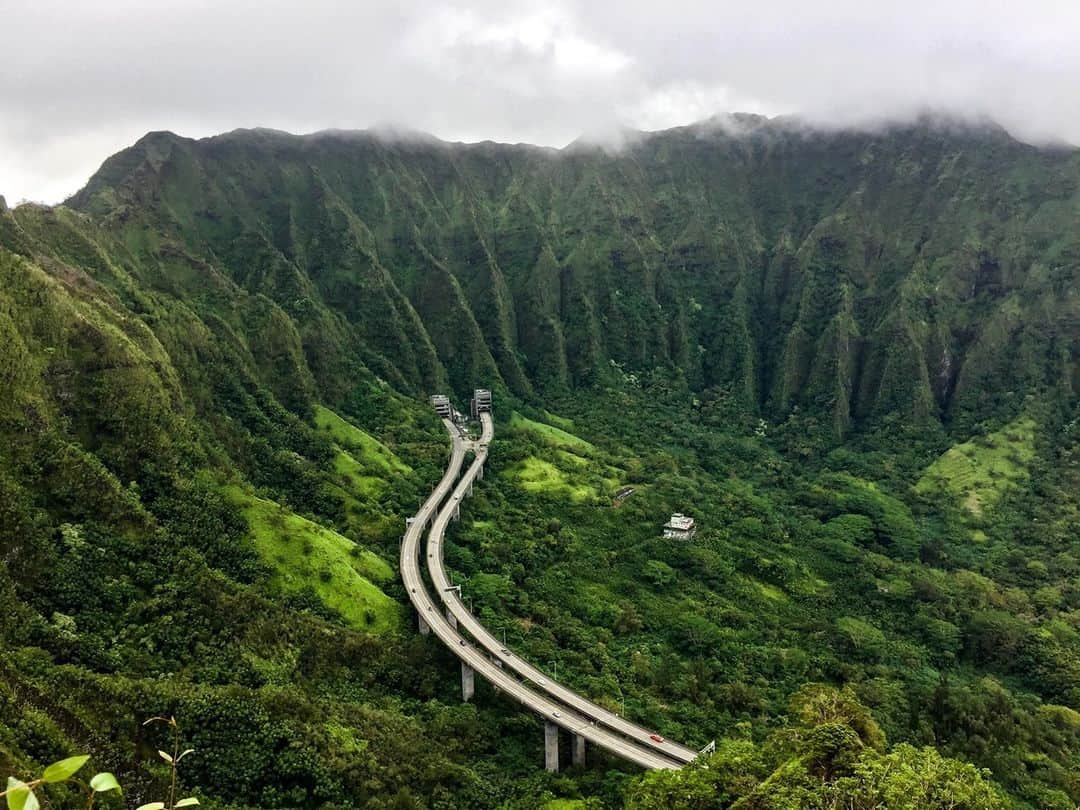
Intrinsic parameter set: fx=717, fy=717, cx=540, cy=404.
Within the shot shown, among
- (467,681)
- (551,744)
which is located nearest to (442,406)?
(467,681)

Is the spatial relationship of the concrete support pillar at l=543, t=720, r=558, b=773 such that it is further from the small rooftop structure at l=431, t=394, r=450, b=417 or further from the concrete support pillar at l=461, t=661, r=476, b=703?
the small rooftop structure at l=431, t=394, r=450, b=417

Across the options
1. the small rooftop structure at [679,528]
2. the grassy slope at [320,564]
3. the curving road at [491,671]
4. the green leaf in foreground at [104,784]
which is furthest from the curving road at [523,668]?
the green leaf in foreground at [104,784]

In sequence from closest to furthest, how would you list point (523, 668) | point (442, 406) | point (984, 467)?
point (523, 668), point (984, 467), point (442, 406)

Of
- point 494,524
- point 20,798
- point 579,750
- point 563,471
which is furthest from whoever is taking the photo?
point 563,471

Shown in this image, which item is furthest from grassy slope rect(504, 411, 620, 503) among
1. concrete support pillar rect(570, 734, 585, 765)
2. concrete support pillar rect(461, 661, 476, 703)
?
concrete support pillar rect(570, 734, 585, 765)

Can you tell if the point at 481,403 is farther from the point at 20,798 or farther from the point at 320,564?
the point at 20,798

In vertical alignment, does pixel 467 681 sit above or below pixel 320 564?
below
